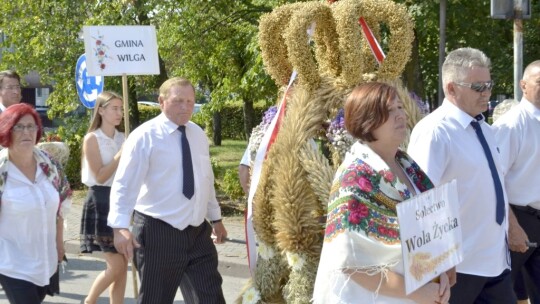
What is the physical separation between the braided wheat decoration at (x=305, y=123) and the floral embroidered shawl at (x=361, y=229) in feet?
5.35

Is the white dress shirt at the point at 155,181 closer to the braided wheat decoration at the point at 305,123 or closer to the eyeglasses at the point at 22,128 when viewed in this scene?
the braided wheat decoration at the point at 305,123

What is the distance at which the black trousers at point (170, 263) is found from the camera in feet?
17.3

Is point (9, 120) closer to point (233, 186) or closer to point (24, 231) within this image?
point (24, 231)

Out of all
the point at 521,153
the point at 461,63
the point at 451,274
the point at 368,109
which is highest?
the point at 461,63

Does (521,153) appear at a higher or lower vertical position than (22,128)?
lower

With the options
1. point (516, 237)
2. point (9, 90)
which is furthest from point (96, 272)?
point (516, 237)

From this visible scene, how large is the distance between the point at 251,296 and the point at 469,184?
1744 millimetres

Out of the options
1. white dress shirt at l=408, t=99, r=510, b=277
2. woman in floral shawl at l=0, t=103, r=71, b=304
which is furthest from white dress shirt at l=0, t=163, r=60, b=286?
white dress shirt at l=408, t=99, r=510, b=277

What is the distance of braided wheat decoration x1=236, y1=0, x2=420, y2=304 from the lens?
16.3 feet

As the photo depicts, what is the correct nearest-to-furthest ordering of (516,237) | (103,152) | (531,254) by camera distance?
(516,237) < (531,254) < (103,152)

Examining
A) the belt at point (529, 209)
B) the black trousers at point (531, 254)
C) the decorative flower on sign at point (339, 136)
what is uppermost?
the decorative flower on sign at point (339, 136)

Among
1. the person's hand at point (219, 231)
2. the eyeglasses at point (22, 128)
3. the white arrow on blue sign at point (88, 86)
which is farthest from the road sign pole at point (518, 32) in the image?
the white arrow on blue sign at point (88, 86)

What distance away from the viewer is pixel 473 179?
418 centimetres

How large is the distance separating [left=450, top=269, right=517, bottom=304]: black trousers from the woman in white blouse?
10.3 ft
